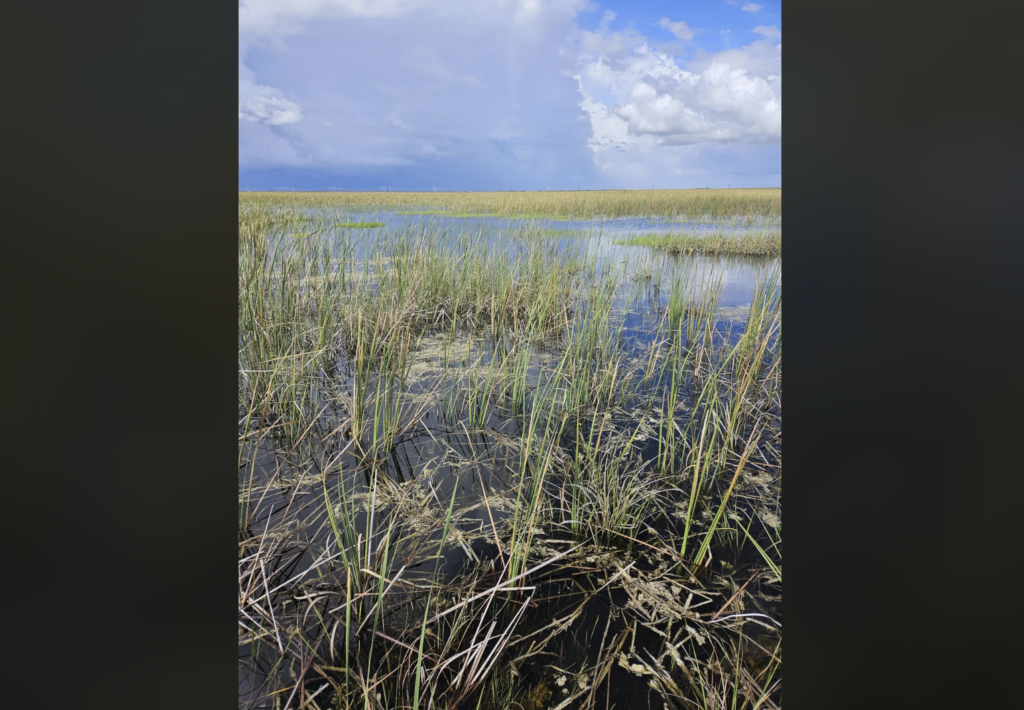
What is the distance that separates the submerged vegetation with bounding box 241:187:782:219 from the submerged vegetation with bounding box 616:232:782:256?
0.16 meters

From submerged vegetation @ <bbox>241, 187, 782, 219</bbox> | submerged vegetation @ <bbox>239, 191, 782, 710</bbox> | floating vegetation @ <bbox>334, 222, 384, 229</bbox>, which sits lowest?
submerged vegetation @ <bbox>239, 191, 782, 710</bbox>

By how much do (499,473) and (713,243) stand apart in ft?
4.44

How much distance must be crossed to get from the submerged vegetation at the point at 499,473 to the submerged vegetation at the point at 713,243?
0.08 m

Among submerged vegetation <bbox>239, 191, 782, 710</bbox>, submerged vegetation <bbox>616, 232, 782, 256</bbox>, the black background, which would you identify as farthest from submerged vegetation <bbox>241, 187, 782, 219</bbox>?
the black background

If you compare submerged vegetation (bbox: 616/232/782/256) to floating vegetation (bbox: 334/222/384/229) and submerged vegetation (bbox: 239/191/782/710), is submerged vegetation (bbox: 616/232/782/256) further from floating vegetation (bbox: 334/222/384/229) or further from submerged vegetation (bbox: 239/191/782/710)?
floating vegetation (bbox: 334/222/384/229)

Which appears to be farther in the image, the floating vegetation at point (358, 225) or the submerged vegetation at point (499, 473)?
the floating vegetation at point (358, 225)

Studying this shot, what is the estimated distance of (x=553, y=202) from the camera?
6.41 ft

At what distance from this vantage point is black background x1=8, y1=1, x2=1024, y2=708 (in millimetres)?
653
